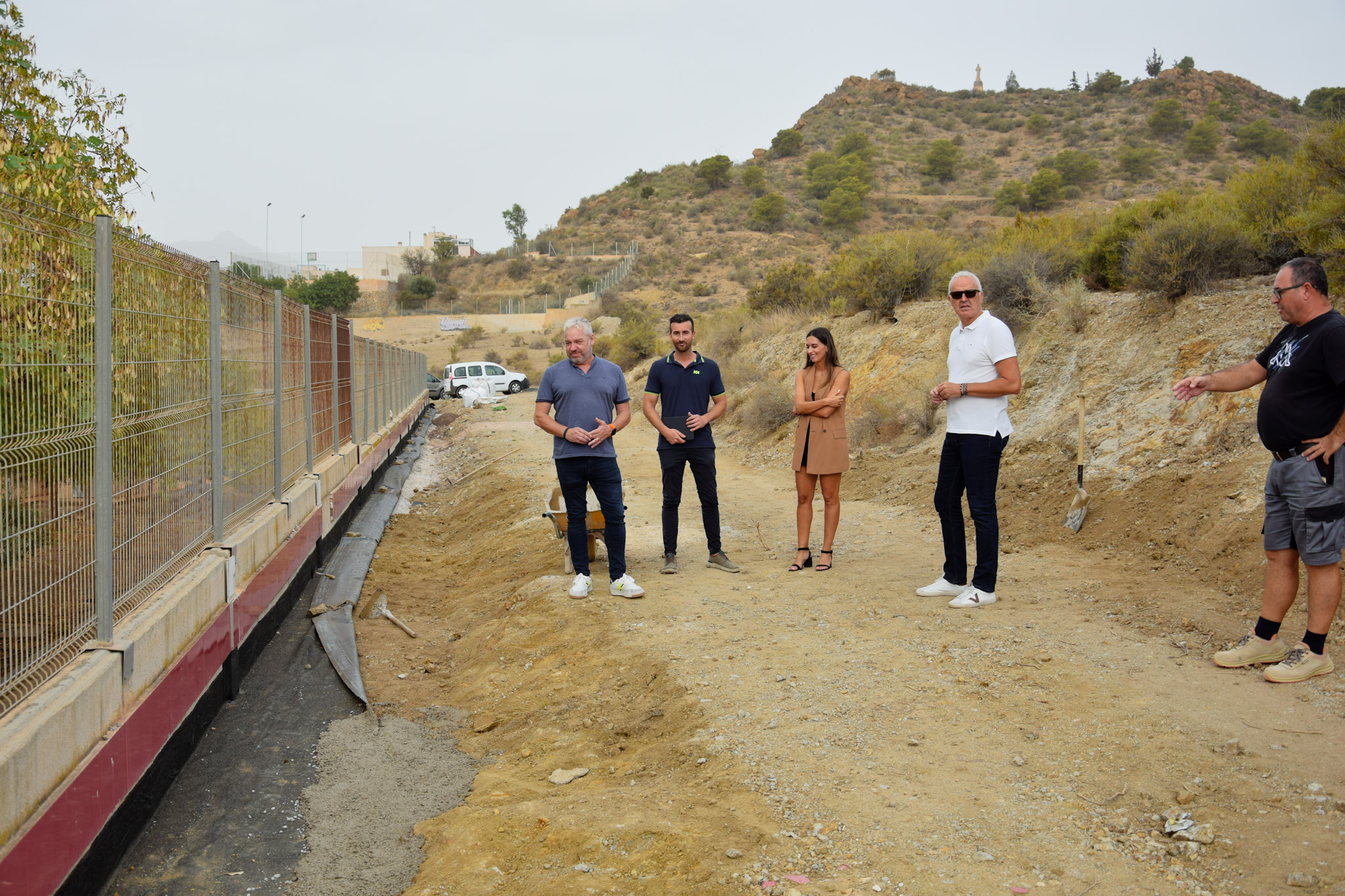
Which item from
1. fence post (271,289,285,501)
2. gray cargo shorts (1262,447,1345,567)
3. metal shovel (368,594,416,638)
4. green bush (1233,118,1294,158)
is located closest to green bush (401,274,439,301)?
green bush (1233,118,1294,158)

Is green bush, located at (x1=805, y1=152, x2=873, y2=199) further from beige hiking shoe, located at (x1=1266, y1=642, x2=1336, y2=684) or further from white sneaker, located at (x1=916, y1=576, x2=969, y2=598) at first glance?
beige hiking shoe, located at (x1=1266, y1=642, x2=1336, y2=684)

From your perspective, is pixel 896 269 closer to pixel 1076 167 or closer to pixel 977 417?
pixel 977 417

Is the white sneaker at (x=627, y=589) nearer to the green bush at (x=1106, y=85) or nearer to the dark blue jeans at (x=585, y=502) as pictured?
the dark blue jeans at (x=585, y=502)

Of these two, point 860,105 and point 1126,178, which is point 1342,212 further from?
point 860,105

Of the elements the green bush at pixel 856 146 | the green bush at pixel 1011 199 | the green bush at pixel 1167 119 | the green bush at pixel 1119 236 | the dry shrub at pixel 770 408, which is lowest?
the dry shrub at pixel 770 408

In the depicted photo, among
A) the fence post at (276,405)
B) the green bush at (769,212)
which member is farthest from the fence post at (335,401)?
the green bush at (769,212)

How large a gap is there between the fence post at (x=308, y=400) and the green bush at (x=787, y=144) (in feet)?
254

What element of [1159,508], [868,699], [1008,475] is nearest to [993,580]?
[868,699]

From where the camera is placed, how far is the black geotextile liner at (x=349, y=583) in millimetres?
5819

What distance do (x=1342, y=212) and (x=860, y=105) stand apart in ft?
277

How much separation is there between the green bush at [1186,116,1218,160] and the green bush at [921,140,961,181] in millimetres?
14935

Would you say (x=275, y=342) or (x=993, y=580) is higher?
(x=275, y=342)

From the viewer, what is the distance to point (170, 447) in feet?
15.4

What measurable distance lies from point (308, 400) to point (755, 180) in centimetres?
6890
